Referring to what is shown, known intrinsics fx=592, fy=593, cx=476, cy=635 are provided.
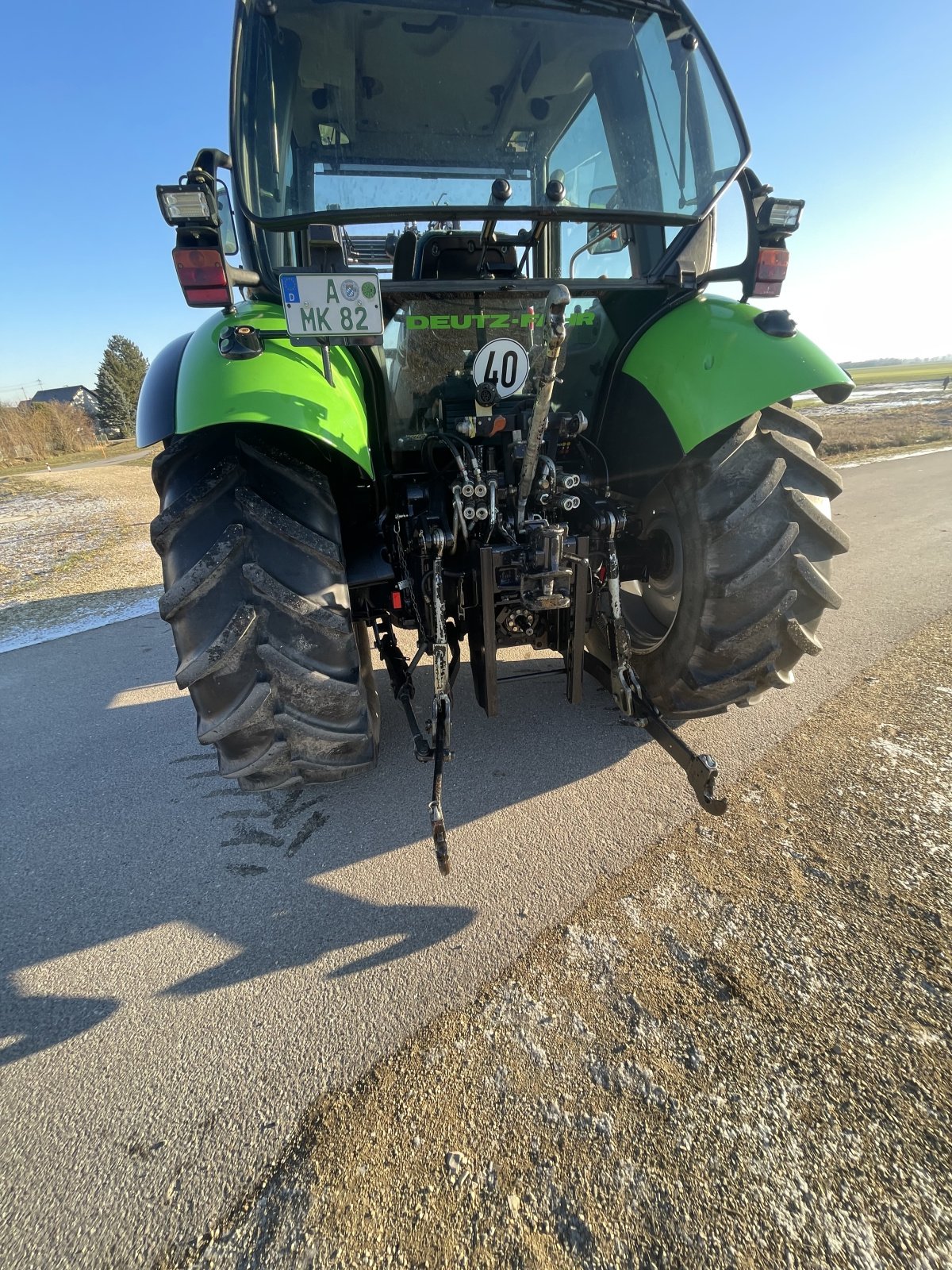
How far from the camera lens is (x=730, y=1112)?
4.32ft

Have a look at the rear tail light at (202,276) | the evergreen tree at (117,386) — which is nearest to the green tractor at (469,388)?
the rear tail light at (202,276)

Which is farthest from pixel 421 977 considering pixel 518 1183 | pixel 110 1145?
pixel 110 1145

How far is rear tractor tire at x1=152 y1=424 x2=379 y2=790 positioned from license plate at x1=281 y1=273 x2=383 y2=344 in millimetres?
392

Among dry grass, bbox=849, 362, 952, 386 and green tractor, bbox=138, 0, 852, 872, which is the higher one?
green tractor, bbox=138, 0, 852, 872

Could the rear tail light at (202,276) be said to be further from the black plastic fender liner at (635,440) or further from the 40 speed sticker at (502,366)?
the black plastic fender liner at (635,440)

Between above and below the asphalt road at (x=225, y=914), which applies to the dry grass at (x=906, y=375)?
below

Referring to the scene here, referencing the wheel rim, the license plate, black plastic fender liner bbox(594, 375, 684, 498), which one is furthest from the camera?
the wheel rim

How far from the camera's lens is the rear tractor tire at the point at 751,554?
2.11 metres

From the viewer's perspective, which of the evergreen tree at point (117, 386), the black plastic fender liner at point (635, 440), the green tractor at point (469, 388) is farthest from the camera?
the evergreen tree at point (117, 386)

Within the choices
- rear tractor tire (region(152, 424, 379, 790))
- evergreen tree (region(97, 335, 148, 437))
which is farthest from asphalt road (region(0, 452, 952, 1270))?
evergreen tree (region(97, 335, 148, 437))

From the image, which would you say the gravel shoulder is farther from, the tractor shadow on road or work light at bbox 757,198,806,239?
work light at bbox 757,198,806,239

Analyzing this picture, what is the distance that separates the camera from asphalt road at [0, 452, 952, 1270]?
4.34 feet

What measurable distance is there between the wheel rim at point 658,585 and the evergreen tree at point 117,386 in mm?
54658

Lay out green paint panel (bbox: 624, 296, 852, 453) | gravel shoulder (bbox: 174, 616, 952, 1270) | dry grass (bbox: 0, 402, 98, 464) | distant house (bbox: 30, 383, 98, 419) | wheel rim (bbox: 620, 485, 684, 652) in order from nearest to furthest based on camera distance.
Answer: gravel shoulder (bbox: 174, 616, 952, 1270), green paint panel (bbox: 624, 296, 852, 453), wheel rim (bbox: 620, 485, 684, 652), dry grass (bbox: 0, 402, 98, 464), distant house (bbox: 30, 383, 98, 419)
